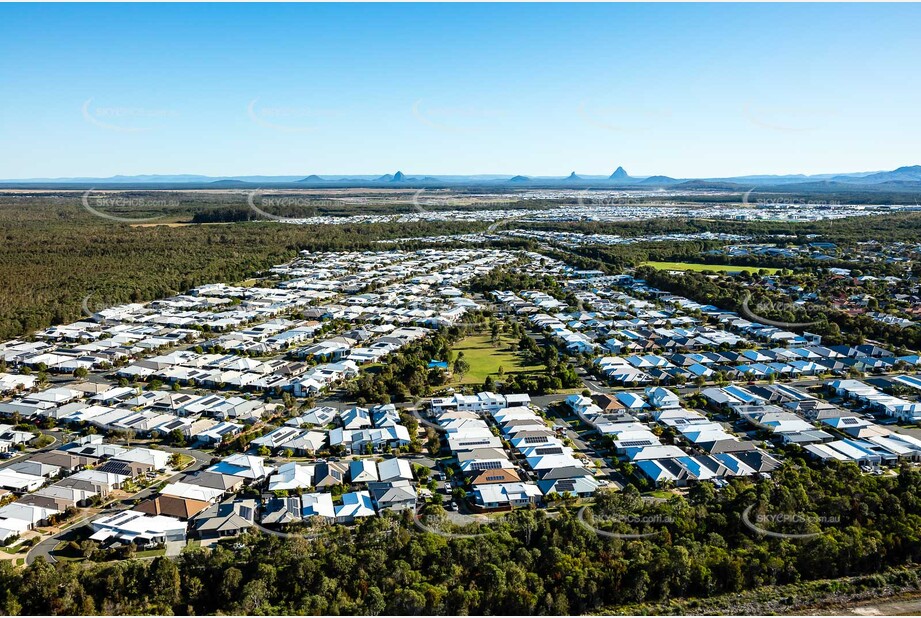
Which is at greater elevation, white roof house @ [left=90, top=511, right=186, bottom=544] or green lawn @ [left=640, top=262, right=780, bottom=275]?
green lawn @ [left=640, top=262, right=780, bottom=275]

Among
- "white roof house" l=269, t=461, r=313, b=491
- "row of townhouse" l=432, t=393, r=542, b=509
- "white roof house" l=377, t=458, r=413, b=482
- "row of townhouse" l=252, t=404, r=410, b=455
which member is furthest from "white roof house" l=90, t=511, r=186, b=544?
"row of townhouse" l=432, t=393, r=542, b=509

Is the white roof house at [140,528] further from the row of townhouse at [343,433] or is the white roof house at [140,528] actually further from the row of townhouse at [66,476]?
the row of townhouse at [343,433]

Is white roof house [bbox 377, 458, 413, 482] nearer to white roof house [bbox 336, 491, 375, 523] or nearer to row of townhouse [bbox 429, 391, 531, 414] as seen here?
white roof house [bbox 336, 491, 375, 523]

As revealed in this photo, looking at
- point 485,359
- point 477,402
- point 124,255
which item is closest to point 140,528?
point 477,402

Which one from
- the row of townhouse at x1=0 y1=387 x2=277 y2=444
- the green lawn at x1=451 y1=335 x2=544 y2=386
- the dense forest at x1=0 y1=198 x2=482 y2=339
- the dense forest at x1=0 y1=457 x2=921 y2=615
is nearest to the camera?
the dense forest at x1=0 y1=457 x2=921 y2=615

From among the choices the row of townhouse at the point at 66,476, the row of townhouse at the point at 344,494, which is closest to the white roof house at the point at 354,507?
the row of townhouse at the point at 344,494
